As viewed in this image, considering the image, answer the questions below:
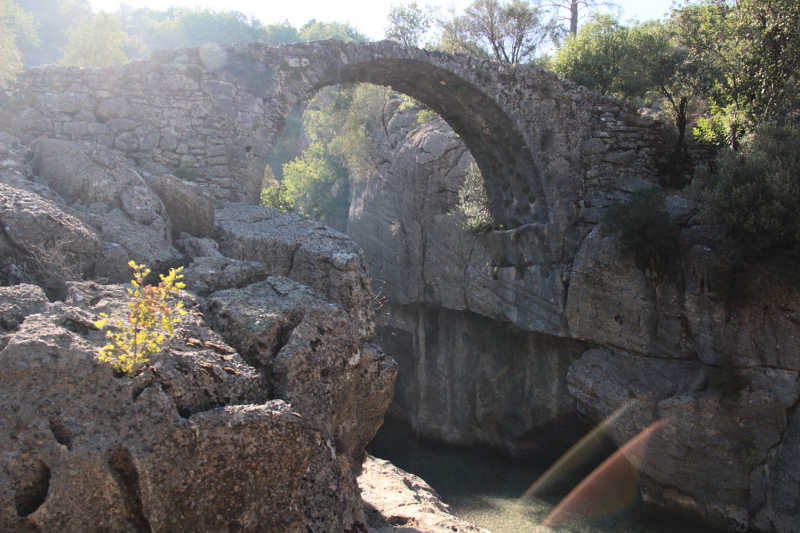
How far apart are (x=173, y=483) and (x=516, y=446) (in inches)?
426

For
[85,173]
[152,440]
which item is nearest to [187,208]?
[85,173]

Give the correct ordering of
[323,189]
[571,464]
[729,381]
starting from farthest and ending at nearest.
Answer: [323,189] < [571,464] < [729,381]

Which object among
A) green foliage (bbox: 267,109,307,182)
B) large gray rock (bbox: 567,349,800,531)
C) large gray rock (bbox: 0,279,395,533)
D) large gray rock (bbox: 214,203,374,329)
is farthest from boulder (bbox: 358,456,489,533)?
green foliage (bbox: 267,109,307,182)

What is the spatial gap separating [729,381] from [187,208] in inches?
318

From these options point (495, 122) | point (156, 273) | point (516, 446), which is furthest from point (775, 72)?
point (156, 273)

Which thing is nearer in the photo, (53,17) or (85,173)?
(85,173)

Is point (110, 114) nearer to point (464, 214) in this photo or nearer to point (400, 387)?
point (464, 214)

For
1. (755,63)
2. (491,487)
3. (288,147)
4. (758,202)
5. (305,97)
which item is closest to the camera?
(758,202)

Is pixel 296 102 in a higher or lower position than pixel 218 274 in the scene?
higher

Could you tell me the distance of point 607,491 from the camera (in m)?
10.8

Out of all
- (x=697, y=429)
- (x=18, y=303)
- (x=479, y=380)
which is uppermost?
(x=18, y=303)

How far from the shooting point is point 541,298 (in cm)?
1115

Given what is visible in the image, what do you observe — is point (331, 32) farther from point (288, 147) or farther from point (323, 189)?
point (323, 189)

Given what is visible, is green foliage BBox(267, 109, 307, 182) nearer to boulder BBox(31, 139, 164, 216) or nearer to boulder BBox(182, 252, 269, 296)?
boulder BBox(31, 139, 164, 216)
